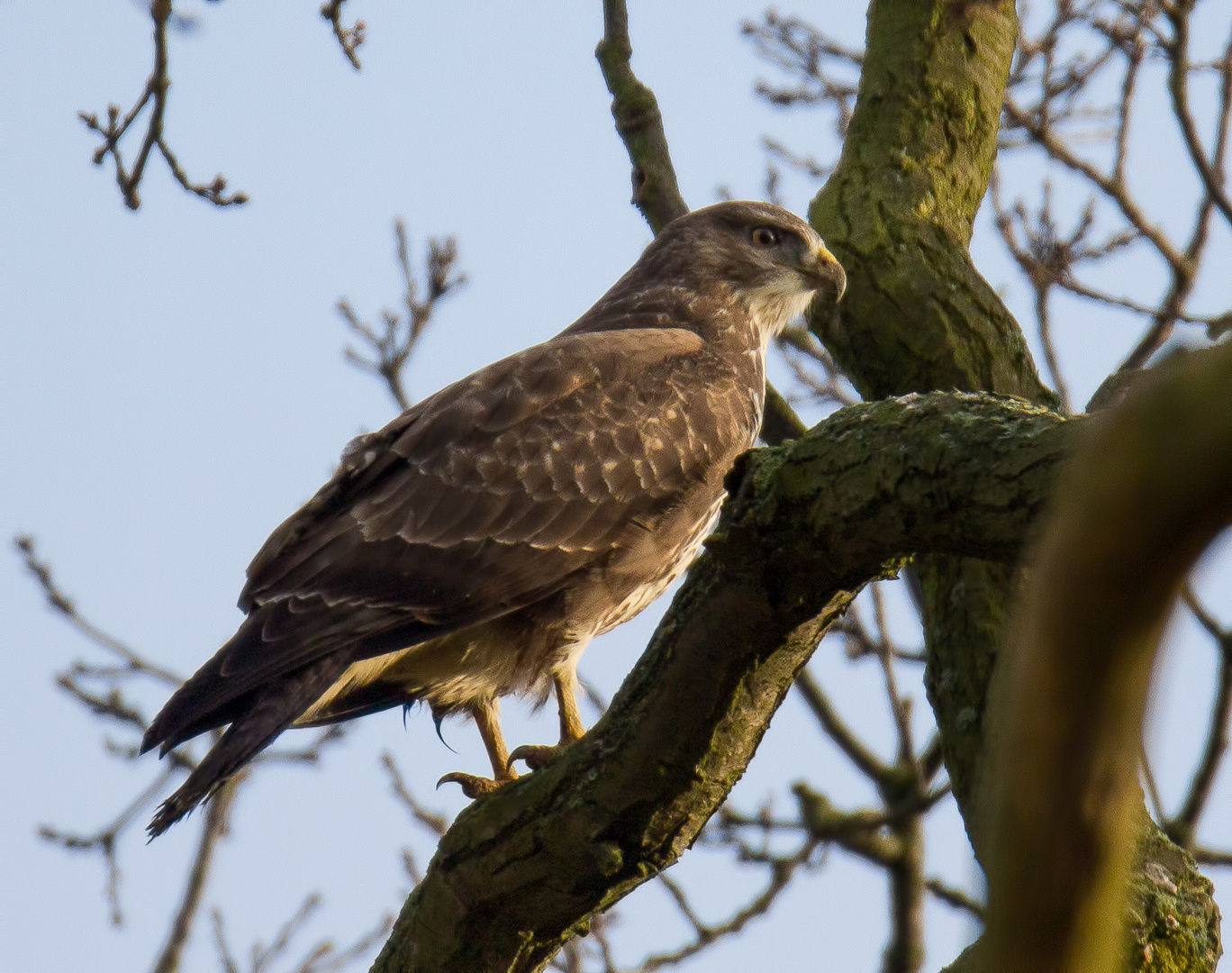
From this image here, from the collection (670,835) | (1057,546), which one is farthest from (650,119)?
(1057,546)

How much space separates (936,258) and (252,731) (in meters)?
2.83

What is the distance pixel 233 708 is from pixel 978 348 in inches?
108

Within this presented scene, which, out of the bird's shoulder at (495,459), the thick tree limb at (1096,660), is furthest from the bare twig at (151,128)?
the thick tree limb at (1096,660)

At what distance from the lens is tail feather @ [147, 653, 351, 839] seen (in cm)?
404

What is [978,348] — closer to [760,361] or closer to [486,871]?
[760,361]

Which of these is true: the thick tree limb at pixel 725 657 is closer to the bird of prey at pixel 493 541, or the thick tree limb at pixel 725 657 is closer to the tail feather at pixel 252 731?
the tail feather at pixel 252 731

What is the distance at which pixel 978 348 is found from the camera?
4.89m

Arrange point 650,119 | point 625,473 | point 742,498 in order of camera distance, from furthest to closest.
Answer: point 650,119 → point 625,473 → point 742,498

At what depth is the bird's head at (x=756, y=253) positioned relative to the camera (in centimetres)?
663

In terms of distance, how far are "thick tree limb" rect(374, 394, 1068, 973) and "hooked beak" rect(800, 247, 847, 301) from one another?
9.24 ft

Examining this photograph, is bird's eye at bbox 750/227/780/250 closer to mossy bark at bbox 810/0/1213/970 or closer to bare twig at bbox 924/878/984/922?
mossy bark at bbox 810/0/1213/970

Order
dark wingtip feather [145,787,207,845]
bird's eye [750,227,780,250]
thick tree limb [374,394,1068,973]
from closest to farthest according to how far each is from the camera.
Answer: thick tree limb [374,394,1068,973] < dark wingtip feather [145,787,207,845] < bird's eye [750,227,780,250]

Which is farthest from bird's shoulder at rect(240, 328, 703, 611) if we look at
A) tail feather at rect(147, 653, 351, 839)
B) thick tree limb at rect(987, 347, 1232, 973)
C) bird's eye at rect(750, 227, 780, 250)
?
thick tree limb at rect(987, 347, 1232, 973)

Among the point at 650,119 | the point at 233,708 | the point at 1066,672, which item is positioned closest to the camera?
the point at 1066,672
